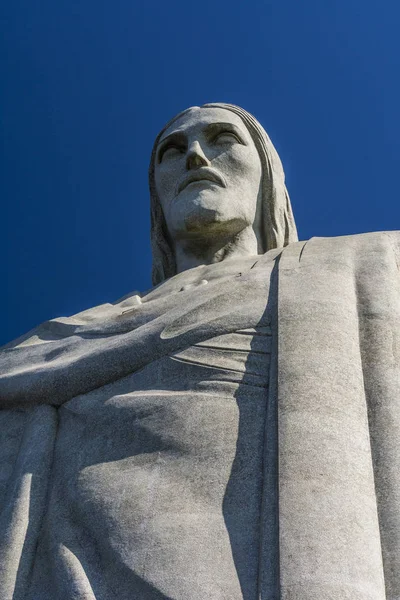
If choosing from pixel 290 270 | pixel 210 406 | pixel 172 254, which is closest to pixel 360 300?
pixel 290 270

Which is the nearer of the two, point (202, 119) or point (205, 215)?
point (205, 215)

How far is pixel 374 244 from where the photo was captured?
8992 millimetres

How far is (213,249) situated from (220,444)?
4008mm

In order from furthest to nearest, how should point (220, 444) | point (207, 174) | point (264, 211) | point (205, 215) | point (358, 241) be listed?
point (264, 211)
point (207, 174)
point (205, 215)
point (358, 241)
point (220, 444)

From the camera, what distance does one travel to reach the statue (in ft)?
20.4

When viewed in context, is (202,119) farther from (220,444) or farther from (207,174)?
(220,444)

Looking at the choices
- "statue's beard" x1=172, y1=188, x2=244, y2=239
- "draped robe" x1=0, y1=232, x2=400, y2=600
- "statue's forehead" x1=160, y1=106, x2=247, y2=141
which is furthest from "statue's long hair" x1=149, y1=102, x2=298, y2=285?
"draped robe" x1=0, y1=232, x2=400, y2=600

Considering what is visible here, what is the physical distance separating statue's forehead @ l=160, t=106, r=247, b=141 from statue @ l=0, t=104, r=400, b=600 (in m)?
2.28

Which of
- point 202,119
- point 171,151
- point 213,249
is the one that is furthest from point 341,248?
point 171,151

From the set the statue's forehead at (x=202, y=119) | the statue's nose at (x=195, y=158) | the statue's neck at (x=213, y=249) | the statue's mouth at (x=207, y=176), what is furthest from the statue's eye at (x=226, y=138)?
the statue's neck at (x=213, y=249)

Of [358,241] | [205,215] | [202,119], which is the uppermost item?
[202,119]

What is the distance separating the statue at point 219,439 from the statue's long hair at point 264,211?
1.80 metres

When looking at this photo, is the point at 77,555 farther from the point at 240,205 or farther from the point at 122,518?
the point at 240,205

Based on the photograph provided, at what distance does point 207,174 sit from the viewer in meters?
10.7
